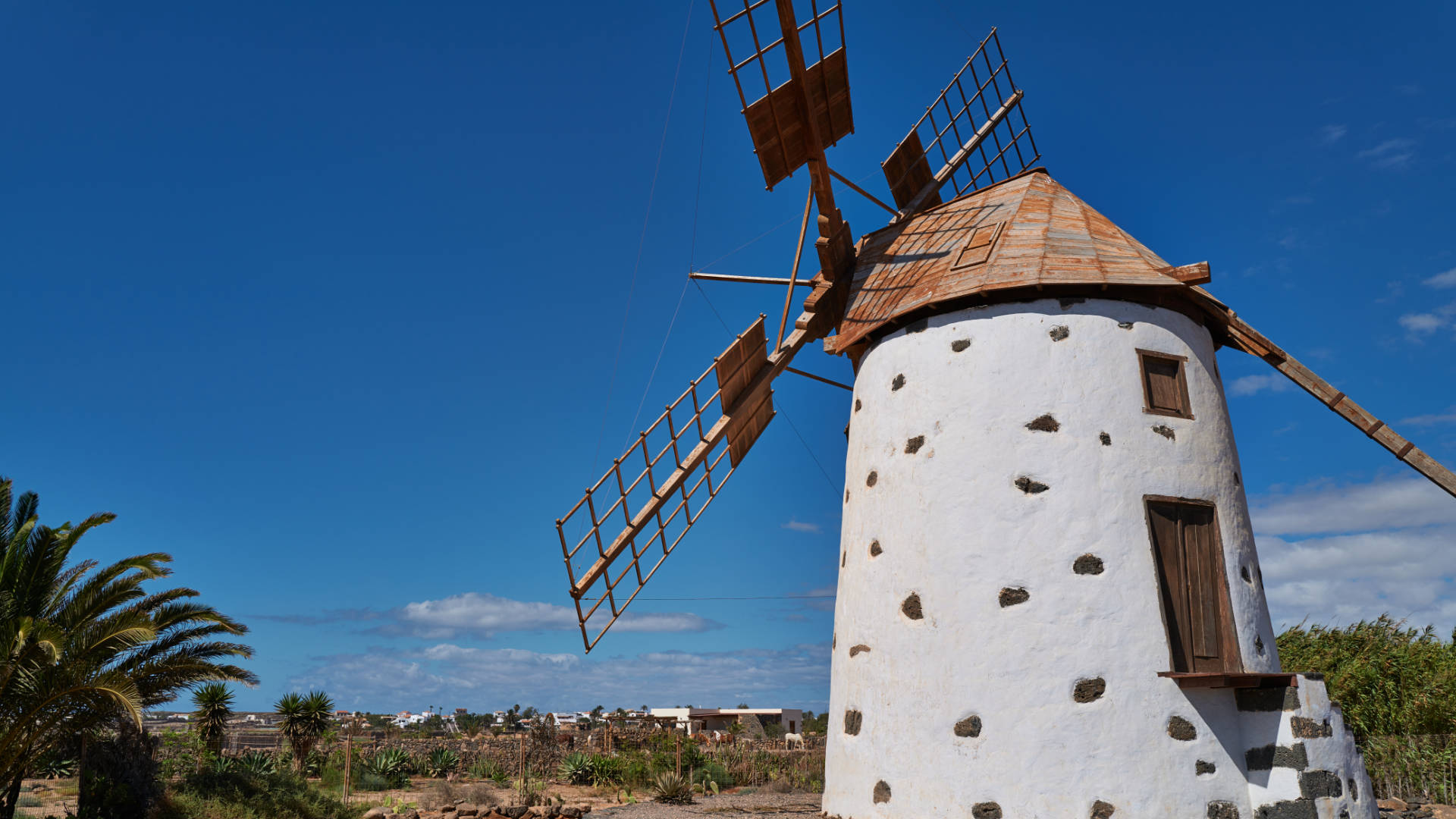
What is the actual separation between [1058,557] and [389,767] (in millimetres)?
20677

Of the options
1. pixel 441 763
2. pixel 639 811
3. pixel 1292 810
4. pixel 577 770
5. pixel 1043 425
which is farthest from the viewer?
pixel 441 763

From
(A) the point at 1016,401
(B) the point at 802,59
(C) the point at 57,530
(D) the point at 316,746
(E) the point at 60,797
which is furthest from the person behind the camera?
(D) the point at 316,746

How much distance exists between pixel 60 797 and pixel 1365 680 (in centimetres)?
2468

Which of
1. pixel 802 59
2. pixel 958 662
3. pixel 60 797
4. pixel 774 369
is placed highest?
pixel 802 59

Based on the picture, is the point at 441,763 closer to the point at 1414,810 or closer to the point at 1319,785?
the point at 1414,810

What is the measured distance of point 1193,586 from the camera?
8.23 m

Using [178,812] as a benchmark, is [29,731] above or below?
above

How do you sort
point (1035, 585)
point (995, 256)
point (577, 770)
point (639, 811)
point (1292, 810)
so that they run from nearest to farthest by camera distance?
point (1292, 810) < point (1035, 585) < point (995, 256) < point (639, 811) < point (577, 770)

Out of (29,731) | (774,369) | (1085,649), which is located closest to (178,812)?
(29,731)

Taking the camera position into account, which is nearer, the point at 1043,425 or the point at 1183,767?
the point at 1183,767

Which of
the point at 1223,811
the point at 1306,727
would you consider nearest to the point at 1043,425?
the point at 1306,727

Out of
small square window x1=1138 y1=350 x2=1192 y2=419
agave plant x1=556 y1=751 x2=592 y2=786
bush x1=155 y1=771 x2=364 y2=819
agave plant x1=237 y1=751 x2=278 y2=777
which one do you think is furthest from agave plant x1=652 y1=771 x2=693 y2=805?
small square window x1=1138 y1=350 x2=1192 y2=419

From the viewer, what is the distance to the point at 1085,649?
7.73 meters

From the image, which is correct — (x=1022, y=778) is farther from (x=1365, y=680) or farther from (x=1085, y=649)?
(x=1365, y=680)
